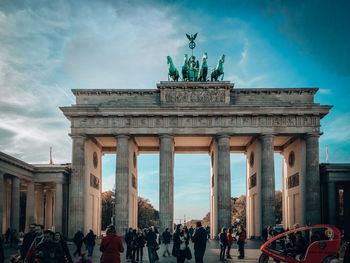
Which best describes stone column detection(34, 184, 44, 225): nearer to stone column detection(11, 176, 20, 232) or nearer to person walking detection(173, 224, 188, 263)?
stone column detection(11, 176, 20, 232)

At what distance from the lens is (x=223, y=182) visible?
150 ft

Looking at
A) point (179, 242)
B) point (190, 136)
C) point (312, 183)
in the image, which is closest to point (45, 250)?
point (179, 242)

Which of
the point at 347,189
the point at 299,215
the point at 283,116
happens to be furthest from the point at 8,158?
the point at 347,189

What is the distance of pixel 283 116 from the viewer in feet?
152

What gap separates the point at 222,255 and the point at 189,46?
3236 centimetres

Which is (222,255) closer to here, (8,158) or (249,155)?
(8,158)

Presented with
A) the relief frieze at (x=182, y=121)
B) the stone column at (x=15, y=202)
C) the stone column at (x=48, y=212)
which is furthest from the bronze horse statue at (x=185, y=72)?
the stone column at (x=48, y=212)

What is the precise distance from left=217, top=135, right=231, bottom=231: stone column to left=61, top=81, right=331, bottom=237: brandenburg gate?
0.36ft

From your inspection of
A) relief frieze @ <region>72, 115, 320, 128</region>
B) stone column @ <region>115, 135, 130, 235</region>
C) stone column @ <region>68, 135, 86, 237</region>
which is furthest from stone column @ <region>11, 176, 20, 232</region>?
stone column @ <region>115, 135, 130, 235</region>

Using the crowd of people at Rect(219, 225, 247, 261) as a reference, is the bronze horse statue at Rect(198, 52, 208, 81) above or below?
above

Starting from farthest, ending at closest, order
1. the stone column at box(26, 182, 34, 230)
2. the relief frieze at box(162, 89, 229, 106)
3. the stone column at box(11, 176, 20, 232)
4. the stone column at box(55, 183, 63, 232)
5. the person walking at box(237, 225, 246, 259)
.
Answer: the relief frieze at box(162, 89, 229, 106)
the stone column at box(55, 183, 63, 232)
the stone column at box(26, 182, 34, 230)
the stone column at box(11, 176, 20, 232)
the person walking at box(237, 225, 246, 259)

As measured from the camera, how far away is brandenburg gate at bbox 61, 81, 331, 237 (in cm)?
4538

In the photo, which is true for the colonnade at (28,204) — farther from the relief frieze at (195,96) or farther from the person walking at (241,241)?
the person walking at (241,241)

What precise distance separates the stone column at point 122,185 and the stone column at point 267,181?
15201mm
